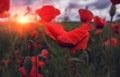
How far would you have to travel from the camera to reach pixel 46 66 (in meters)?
3.07

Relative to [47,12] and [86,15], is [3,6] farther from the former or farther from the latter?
[86,15]

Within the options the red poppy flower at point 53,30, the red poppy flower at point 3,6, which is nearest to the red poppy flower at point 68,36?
the red poppy flower at point 53,30

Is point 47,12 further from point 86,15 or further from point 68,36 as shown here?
point 86,15

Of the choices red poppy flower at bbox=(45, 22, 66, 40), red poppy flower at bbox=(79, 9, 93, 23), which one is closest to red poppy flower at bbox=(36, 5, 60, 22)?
red poppy flower at bbox=(45, 22, 66, 40)

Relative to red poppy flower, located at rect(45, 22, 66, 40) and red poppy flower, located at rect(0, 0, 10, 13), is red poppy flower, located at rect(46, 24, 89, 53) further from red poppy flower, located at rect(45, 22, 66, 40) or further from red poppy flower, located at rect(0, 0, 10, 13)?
red poppy flower, located at rect(0, 0, 10, 13)

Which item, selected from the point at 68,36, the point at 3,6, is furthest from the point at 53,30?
the point at 3,6

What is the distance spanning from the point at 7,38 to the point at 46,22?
3599 mm

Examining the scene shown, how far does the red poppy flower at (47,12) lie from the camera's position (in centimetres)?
97

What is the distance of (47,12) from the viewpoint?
39.4 inches

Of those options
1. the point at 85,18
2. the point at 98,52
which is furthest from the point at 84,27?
the point at 98,52

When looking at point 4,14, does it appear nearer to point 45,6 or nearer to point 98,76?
point 45,6

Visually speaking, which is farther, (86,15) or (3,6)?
(86,15)

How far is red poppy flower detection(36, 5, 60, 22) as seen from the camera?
97 cm

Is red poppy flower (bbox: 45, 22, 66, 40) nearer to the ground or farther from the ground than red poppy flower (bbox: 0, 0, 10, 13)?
nearer to the ground
